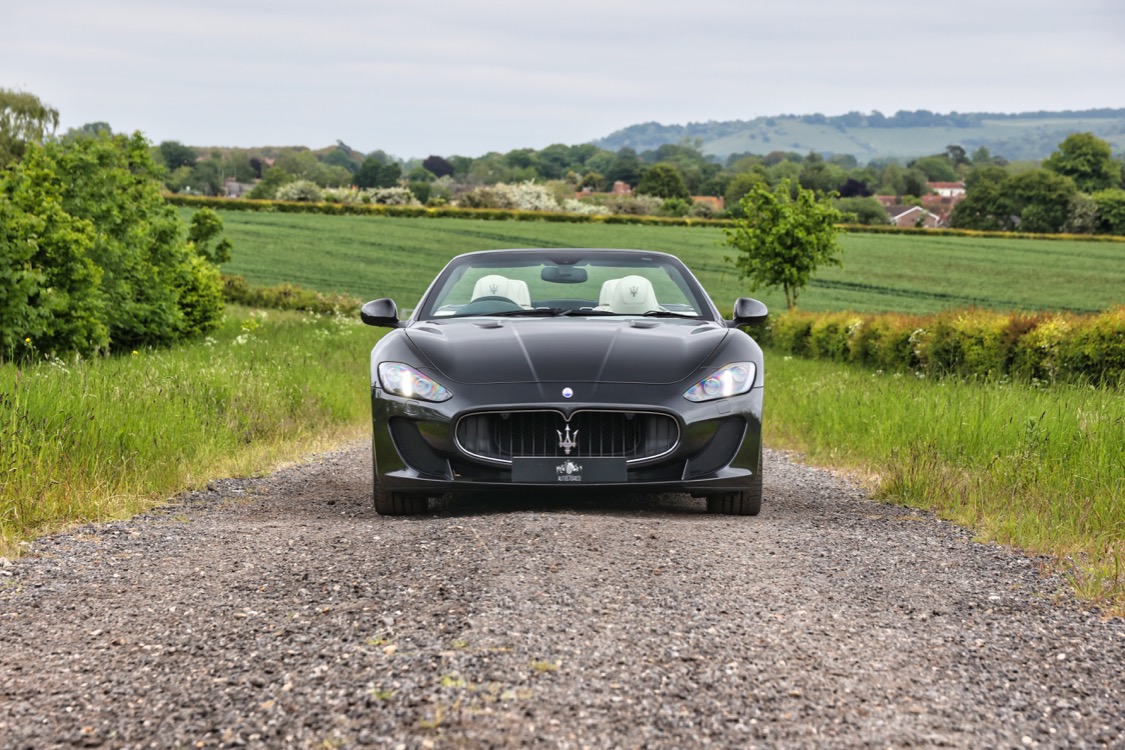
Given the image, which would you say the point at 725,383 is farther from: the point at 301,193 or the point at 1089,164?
the point at 1089,164

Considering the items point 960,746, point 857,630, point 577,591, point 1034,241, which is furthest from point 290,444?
point 1034,241

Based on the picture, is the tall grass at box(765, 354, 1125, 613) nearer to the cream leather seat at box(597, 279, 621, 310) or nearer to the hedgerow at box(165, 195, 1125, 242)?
the cream leather seat at box(597, 279, 621, 310)

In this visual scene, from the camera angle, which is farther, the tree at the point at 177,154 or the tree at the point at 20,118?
the tree at the point at 177,154

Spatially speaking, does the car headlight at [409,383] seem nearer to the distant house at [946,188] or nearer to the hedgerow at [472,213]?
the hedgerow at [472,213]

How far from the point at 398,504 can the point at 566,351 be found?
1.30 metres

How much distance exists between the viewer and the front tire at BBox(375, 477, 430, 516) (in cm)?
626

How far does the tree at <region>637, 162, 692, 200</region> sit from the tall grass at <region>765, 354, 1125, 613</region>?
113 metres

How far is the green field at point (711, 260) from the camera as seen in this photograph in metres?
49.6

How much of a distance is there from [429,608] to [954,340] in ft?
46.5

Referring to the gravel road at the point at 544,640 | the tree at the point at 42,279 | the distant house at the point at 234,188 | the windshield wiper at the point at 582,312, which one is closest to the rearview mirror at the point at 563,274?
the windshield wiper at the point at 582,312

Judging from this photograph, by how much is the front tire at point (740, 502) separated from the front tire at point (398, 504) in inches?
64.9

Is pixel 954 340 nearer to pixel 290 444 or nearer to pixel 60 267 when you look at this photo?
pixel 290 444

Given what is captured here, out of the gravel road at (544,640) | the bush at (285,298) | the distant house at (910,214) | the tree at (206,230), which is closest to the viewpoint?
the gravel road at (544,640)

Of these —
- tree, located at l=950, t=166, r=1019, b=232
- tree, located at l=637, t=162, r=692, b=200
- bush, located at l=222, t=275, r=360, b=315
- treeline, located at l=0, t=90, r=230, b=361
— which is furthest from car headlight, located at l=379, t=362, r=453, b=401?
tree, located at l=637, t=162, r=692, b=200
